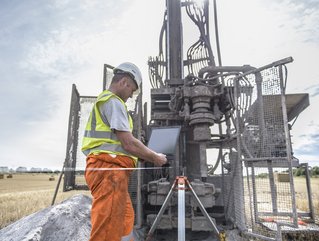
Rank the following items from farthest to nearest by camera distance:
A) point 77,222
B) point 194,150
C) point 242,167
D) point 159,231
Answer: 1. point 194,150
2. point 159,231
3. point 242,167
4. point 77,222

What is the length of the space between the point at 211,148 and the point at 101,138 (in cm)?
501

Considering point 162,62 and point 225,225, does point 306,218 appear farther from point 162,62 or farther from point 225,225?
point 162,62

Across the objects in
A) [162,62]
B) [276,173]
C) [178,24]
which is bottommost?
[276,173]

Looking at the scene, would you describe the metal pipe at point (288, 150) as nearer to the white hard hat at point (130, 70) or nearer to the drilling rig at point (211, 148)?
the drilling rig at point (211, 148)

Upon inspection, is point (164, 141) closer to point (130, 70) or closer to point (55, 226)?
point (130, 70)

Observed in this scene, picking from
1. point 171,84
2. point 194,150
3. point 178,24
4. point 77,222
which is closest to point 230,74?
point 171,84

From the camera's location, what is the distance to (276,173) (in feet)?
15.4

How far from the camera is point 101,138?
7.14ft

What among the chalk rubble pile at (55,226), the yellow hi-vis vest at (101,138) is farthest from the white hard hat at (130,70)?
the chalk rubble pile at (55,226)

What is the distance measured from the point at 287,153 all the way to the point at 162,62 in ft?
16.4

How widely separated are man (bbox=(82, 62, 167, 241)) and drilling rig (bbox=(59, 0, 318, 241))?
3.31 ft

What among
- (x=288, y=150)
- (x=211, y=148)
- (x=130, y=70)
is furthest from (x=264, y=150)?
(x=130, y=70)

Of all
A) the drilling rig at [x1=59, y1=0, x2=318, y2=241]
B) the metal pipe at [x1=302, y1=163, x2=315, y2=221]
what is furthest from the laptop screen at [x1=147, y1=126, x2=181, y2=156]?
the metal pipe at [x1=302, y1=163, x2=315, y2=221]

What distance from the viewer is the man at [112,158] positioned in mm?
1914
